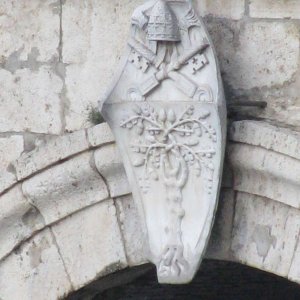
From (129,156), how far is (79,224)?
41 cm

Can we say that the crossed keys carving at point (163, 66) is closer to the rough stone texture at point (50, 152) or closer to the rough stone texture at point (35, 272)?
the rough stone texture at point (50, 152)

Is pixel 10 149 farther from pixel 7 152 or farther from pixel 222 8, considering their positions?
pixel 222 8

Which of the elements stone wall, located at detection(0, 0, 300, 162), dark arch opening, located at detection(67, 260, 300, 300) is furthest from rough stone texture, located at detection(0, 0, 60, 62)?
dark arch opening, located at detection(67, 260, 300, 300)

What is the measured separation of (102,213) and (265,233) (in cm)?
63

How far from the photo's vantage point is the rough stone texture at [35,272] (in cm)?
577

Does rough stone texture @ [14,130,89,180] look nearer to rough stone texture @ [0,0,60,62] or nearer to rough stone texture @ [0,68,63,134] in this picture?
rough stone texture @ [0,68,63,134]

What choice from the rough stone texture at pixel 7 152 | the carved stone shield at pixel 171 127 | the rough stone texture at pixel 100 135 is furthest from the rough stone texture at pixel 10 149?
the carved stone shield at pixel 171 127

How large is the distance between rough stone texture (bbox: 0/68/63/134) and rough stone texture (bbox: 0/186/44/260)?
0.78ft

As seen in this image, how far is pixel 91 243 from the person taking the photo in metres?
5.69

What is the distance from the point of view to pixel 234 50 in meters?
5.38

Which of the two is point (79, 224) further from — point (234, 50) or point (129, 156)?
point (234, 50)

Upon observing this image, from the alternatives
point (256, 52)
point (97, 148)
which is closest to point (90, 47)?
point (97, 148)

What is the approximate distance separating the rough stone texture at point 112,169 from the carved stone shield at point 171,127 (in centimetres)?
9

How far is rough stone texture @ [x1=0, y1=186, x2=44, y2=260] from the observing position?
576 cm
